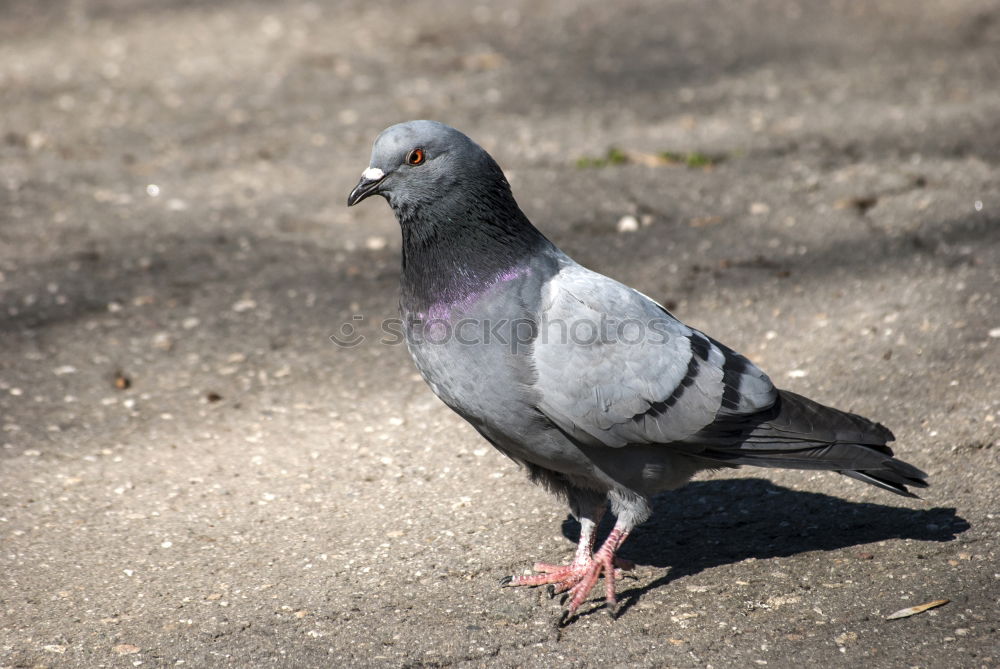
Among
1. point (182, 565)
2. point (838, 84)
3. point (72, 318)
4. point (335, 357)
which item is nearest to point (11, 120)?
point (72, 318)

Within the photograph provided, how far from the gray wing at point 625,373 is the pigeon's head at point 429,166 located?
1.39 feet

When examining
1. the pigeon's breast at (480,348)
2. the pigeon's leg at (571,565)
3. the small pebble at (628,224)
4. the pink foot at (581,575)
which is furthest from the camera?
the small pebble at (628,224)

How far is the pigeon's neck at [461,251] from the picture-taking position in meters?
3.24

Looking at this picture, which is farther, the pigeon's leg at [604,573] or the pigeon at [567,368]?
the pigeon's leg at [604,573]

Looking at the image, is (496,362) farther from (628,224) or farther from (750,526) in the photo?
(628,224)

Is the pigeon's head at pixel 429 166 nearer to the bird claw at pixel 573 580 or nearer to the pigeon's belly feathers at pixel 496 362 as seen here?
the pigeon's belly feathers at pixel 496 362

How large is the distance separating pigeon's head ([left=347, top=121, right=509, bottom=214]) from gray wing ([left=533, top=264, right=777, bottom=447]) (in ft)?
1.39

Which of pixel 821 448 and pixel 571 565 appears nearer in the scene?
pixel 821 448

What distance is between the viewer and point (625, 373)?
3.22 m

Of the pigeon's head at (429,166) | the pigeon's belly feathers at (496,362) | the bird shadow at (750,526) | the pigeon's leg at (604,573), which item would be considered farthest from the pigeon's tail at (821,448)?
the pigeon's head at (429,166)

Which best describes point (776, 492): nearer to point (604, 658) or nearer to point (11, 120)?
point (604, 658)
